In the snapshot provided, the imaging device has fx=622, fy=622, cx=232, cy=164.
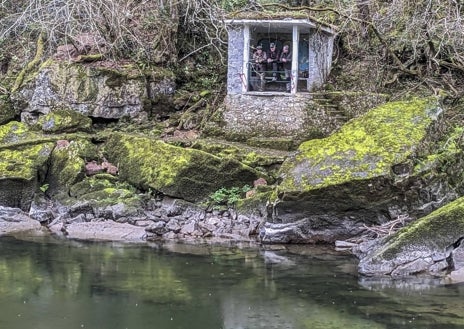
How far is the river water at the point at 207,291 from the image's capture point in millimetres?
7465

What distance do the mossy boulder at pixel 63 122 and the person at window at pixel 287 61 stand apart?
5.38m

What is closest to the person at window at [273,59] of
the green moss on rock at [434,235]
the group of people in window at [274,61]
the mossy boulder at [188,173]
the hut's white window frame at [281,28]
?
the group of people in window at [274,61]

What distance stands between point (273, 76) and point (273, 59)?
1.47ft

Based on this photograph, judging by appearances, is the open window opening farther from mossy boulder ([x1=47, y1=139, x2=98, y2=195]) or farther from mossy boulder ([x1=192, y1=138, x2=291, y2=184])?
mossy boulder ([x1=47, y1=139, x2=98, y2=195])

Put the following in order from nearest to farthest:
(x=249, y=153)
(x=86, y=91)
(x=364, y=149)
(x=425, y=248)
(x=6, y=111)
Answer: (x=425, y=248) < (x=364, y=149) < (x=249, y=153) < (x=86, y=91) < (x=6, y=111)

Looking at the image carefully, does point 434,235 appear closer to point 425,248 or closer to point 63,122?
point 425,248

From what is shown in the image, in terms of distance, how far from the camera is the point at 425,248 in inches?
371

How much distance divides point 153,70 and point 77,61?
2096 mm

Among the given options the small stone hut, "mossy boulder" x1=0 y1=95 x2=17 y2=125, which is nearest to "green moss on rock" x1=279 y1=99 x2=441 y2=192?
the small stone hut

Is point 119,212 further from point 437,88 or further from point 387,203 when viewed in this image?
point 437,88

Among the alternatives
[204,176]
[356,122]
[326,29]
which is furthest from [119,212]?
[326,29]

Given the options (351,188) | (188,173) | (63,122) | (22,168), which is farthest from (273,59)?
(22,168)

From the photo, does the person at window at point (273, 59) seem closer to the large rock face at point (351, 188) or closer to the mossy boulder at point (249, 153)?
the mossy boulder at point (249, 153)

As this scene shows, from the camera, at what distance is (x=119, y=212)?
13.1 metres
